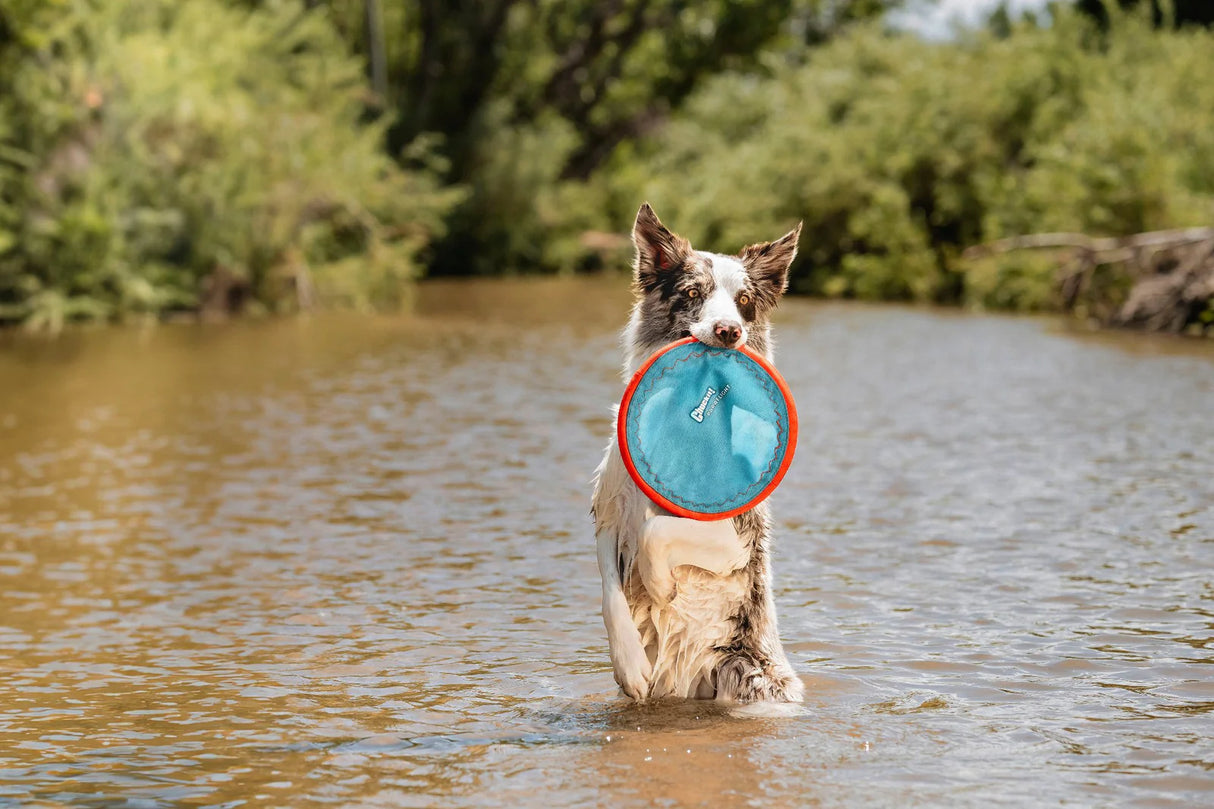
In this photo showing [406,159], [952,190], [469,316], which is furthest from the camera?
[406,159]

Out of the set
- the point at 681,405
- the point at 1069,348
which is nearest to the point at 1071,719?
the point at 681,405

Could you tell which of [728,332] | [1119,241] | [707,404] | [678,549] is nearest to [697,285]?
[728,332]

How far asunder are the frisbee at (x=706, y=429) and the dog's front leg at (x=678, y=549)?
6 centimetres

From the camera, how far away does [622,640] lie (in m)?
6.00

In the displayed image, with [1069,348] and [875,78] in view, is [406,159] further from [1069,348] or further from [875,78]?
[1069,348]

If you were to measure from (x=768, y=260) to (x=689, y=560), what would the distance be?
4.10 feet

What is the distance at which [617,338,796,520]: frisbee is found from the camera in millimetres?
6105

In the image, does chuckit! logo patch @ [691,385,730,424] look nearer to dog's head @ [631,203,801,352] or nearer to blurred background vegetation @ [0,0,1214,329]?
dog's head @ [631,203,801,352]

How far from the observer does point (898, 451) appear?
43.7 feet

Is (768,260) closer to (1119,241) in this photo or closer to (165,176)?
(1119,241)

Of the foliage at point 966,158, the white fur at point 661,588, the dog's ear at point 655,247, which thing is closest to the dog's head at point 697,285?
the dog's ear at point 655,247

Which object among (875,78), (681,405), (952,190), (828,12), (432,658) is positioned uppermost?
→ (828,12)

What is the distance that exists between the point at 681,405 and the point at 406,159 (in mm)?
35530

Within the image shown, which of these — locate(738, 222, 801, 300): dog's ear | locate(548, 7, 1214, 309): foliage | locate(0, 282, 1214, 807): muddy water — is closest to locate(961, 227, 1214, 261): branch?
locate(548, 7, 1214, 309): foliage
